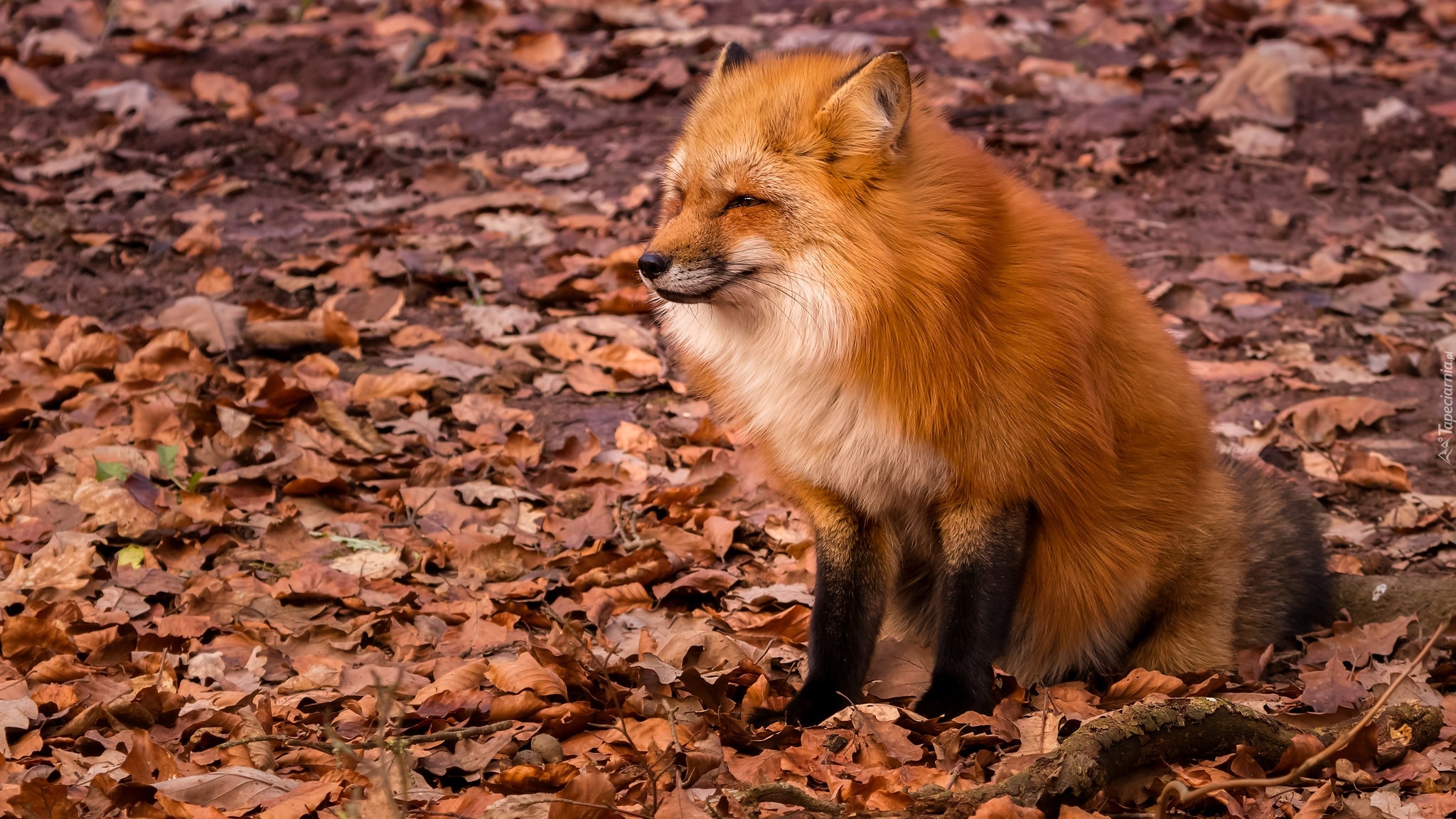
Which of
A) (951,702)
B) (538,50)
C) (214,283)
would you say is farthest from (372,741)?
(538,50)

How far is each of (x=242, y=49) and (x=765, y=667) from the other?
7.92m

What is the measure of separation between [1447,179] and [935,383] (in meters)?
6.14

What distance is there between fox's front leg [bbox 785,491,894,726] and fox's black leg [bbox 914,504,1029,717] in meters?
0.27

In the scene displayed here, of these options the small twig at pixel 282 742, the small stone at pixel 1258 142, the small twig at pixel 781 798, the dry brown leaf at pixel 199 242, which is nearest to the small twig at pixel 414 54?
the dry brown leaf at pixel 199 242

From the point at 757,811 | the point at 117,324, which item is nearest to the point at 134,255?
the point at 117,324

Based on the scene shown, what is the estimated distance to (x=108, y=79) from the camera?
9.45m

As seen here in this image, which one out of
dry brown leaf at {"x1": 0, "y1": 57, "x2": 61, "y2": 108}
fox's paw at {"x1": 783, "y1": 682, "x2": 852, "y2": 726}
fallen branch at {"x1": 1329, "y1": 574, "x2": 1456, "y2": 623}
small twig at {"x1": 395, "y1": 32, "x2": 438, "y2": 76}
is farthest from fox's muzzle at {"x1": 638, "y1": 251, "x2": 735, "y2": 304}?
dry brown leaf at {"x1": 0, "y1": 57, "x2": 61, "y2": 108}

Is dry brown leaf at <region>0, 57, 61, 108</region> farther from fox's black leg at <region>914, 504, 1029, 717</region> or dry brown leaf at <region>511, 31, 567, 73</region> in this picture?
fox's black leg at <region>914, 504, 1029, 717</region>

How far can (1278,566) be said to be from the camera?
14.4ft

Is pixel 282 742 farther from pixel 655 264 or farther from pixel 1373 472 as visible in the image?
pixel 1373 472

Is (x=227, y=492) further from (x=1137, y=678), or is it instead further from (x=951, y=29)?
(x=951, y=29)

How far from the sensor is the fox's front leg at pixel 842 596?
3.99m

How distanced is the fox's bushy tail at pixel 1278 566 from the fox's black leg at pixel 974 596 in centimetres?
105

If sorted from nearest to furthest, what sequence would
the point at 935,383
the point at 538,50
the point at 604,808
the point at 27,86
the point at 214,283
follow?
1. the point at 604,808
2. the point at 935,383
3. the point at 214,283
4. the point at 27,86
5. the point at 538,50
